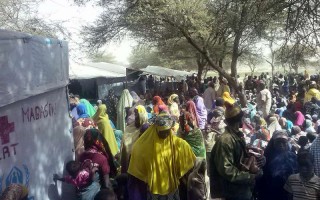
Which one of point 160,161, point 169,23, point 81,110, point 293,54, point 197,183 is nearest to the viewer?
point 160,161

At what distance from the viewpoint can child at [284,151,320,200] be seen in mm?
3963

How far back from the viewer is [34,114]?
12.7ft

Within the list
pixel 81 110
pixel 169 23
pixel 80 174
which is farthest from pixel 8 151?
pixel 169 23

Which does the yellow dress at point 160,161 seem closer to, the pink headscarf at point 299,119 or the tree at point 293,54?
the tree at point 293,54

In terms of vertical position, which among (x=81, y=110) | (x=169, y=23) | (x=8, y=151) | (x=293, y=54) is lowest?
(x=81, y=110)

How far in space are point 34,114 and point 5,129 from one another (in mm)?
589

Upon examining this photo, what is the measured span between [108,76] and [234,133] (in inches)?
572

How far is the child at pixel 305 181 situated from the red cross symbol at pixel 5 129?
2681 mm

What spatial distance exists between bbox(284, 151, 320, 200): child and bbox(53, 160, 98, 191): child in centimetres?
→ 207

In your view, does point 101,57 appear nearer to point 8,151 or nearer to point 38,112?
point 38,112

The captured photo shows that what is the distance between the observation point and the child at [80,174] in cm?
436

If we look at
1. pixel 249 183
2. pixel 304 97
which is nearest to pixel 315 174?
pixel 249 183

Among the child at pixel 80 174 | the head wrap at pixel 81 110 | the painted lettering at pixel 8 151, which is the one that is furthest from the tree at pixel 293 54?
the painted lettering at pixel 8 151

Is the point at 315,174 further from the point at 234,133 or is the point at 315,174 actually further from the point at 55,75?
the point at 55,75
